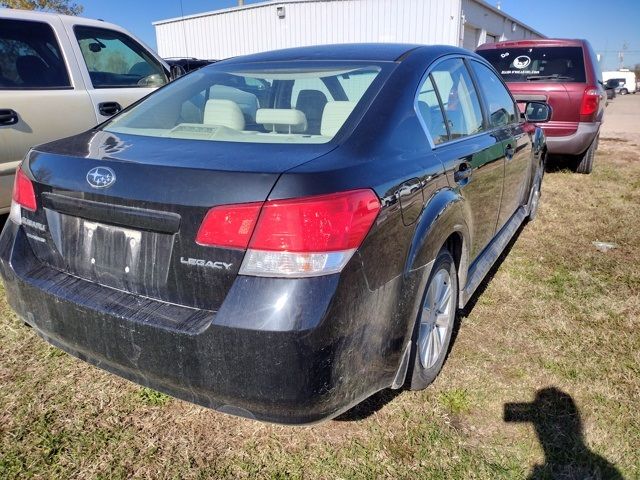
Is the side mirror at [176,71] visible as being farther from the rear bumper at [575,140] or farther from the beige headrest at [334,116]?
the rear bumper at [575,140]

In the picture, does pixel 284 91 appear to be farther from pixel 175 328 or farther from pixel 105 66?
pixel 105 66

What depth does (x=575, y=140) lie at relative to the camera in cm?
652

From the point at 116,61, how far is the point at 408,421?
4.36 m

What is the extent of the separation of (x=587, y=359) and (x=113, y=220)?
2441 mm

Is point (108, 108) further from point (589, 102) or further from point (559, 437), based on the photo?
point (589, 102)

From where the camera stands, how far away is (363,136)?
5.89ft

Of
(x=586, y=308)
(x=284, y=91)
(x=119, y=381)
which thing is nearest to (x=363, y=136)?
(x=284, y=91)

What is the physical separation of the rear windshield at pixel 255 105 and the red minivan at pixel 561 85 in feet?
16.5

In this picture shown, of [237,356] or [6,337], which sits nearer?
[237,356]

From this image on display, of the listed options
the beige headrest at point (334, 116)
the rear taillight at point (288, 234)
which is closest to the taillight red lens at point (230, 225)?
the rear taillight at point (288, 234)

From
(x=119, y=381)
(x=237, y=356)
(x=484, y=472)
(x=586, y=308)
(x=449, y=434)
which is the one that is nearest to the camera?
(x=237, y=356)

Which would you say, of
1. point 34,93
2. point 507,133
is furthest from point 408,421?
point 34,93

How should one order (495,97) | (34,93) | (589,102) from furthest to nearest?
(589,102), (34,93), (495,97)

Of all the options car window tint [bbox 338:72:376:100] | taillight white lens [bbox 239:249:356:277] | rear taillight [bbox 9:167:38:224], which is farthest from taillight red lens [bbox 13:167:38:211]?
car window tint [bbox 338:72:376:100]
